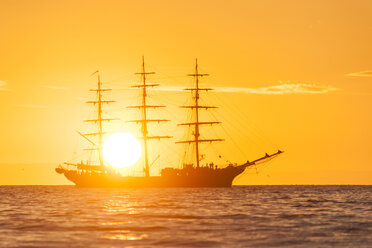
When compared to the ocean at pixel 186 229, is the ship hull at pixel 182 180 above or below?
above

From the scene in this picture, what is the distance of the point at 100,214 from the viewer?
178 ft

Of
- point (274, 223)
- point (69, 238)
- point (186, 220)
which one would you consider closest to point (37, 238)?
point (69, 238)

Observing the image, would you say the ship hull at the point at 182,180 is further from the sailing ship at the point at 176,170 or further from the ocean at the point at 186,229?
the ocean at the point at 186,229

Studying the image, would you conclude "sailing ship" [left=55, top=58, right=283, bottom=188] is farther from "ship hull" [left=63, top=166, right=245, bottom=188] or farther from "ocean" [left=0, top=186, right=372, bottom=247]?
"ocean" [left=0, top=186, right=372, bottom=247]

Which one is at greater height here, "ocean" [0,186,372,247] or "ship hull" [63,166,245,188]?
"ship hull" [63,166,245,188]

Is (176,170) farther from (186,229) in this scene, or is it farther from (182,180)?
(186,229)

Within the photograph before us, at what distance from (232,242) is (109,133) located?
133 m

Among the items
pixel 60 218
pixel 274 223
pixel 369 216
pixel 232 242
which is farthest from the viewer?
pixel 369 216

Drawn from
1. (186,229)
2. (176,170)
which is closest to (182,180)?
(176,170)

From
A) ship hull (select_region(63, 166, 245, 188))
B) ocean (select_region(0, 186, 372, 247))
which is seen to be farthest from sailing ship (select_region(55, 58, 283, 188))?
ocean (select_region(0, 186, 372, 247))

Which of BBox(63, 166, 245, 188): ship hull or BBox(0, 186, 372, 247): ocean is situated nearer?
BBox(0, 186, 372, 247): ocean

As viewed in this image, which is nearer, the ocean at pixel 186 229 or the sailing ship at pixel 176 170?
the ocean at pixel 186 229

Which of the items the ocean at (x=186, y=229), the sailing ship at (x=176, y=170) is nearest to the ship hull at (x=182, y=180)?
the sailing ship at (x=176, y=170)

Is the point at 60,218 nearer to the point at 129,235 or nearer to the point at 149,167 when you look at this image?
the point at 129,235
